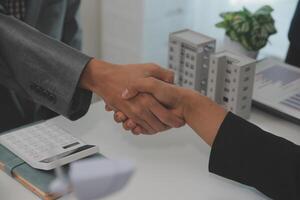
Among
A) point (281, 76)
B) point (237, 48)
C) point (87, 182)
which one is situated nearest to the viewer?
point (87, 182)

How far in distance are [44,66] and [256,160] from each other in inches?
19.4

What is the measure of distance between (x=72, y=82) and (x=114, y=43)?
1183 mm

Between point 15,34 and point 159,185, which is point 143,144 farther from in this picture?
point 15,34

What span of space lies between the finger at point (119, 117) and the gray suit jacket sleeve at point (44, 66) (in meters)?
0.07

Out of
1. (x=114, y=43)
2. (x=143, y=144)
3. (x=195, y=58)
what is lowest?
(x=114, y=43)

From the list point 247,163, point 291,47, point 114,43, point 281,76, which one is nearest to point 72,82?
point 247,163

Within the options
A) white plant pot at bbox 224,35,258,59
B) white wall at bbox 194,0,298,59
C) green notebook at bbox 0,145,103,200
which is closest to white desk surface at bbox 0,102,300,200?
green notebook at bbox 0,145,103,200

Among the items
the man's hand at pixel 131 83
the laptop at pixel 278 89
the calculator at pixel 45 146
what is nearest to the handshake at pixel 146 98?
the man's hand at pixel 131 83

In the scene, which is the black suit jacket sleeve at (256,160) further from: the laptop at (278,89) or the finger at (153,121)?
the laptop at (278,89)

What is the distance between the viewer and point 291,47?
1647 mm

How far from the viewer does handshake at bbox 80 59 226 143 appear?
3.55ft

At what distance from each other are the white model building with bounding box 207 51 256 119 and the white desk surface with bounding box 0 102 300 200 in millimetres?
74

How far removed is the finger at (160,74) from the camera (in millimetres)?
1141

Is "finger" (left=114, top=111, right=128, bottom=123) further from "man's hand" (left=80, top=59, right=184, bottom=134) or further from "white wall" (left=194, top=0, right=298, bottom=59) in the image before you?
"white wall" (left=194, top=0, right=298, bottom=59)
